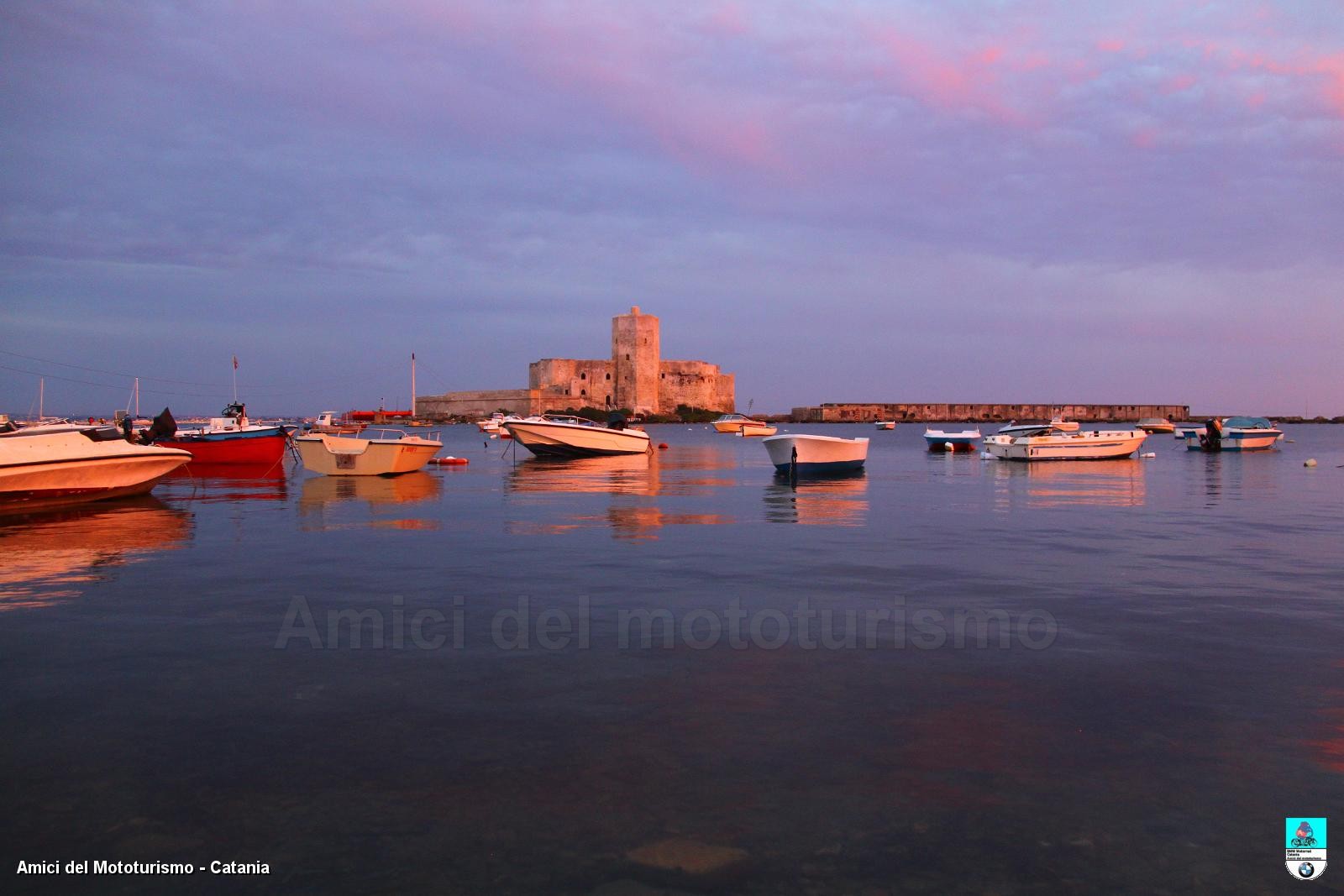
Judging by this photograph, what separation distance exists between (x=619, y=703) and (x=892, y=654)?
1814mm

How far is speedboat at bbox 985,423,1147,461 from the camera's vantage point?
30.8 m

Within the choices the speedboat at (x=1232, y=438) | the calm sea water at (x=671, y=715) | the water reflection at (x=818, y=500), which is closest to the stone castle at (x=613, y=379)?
the speedboat at (x=1232, y=438)

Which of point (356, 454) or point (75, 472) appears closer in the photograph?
point (75, 472)

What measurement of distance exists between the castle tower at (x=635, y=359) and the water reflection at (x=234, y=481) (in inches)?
2789

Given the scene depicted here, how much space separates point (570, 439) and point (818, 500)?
15.7 meters

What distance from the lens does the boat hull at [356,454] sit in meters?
21.5

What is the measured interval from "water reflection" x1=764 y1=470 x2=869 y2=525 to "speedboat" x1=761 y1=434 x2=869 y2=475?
54 centimetres

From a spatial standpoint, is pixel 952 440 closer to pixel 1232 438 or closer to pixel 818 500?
pixel 1232 438

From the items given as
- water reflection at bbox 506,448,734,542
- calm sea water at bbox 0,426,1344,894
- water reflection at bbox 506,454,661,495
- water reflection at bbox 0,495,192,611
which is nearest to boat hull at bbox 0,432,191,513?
water reflection at bbox 0,495,192,611

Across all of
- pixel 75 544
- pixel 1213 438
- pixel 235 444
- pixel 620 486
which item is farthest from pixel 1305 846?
pixel 1213 438

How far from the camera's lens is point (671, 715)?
4.28 meters

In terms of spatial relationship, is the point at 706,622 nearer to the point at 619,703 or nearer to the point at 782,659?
the point at 782,659

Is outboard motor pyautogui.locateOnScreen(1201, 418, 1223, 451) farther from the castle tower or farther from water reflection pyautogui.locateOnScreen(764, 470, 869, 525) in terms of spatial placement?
the castle tower

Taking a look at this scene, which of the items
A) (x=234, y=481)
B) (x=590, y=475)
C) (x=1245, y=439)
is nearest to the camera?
(x=234, y=481)
